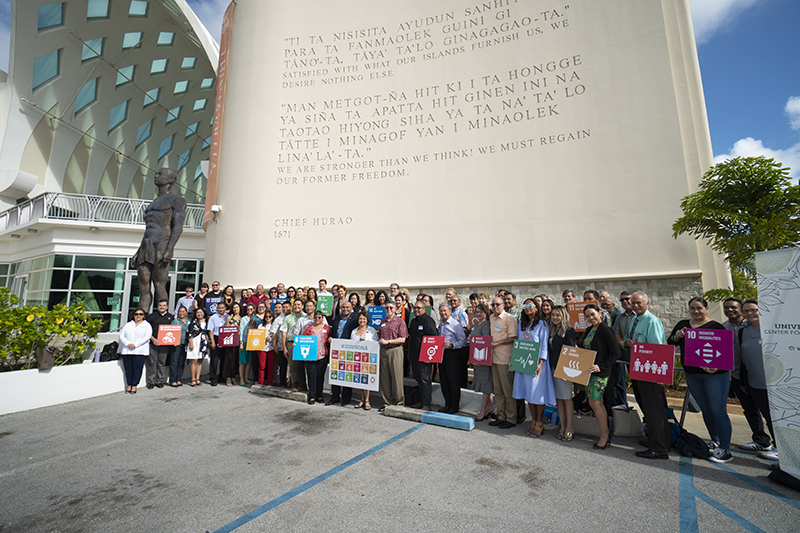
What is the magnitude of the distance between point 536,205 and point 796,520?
30.3ft

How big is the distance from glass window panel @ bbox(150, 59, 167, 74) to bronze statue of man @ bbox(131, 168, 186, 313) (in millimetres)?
24405

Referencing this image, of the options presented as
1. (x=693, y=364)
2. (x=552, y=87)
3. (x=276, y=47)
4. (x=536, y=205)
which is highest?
(x=276, y=47)

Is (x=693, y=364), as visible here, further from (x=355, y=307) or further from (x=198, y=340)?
(x=198, y=340)

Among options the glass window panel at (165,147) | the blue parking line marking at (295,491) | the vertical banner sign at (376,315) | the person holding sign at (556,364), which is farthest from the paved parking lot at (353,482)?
the glass window panel at (165,147)

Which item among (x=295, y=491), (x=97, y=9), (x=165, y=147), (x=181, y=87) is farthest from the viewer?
(x=165, y=147)

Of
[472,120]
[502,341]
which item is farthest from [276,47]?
[502,341]

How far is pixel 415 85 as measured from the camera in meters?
13.9

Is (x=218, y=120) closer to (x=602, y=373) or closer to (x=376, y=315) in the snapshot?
(x=376, y=315)

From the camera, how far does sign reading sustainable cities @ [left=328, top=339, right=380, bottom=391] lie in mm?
7090

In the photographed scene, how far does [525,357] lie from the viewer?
5824 mm

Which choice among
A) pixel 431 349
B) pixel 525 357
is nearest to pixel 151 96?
pixel 431 349

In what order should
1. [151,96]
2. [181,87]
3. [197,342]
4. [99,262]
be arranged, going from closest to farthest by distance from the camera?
[197,342]
[99,262]
[151,96]
[181,87]

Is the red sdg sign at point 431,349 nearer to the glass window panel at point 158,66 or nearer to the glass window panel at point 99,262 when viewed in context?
the glass window panel at point 99,262

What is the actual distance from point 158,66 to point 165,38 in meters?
2.57
